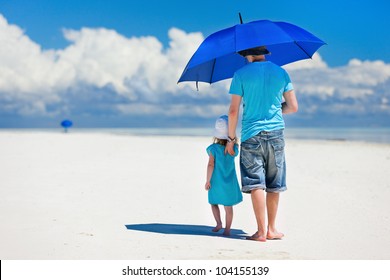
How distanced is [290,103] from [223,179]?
1111mm

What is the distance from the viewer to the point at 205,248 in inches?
207

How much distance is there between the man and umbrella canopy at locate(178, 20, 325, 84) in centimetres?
22

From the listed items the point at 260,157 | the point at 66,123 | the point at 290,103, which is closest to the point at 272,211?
the point at 260,157

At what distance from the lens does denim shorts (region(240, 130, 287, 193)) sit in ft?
17.7

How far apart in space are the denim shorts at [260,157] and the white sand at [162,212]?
640 mm

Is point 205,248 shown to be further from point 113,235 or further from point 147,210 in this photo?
point 147,210

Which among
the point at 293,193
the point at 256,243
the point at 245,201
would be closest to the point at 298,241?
the point at 256,243

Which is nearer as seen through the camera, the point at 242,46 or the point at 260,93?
the point at 242,46

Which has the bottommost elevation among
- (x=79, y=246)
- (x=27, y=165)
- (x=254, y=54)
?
(x=79, y=246)

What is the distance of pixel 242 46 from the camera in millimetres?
5230

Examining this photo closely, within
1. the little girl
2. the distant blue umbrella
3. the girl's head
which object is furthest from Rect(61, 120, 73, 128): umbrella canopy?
the girl's head

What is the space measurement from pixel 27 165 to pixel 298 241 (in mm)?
8500

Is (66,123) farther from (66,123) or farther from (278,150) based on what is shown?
(278,150)

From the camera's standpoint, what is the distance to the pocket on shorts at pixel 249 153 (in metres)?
5.41
